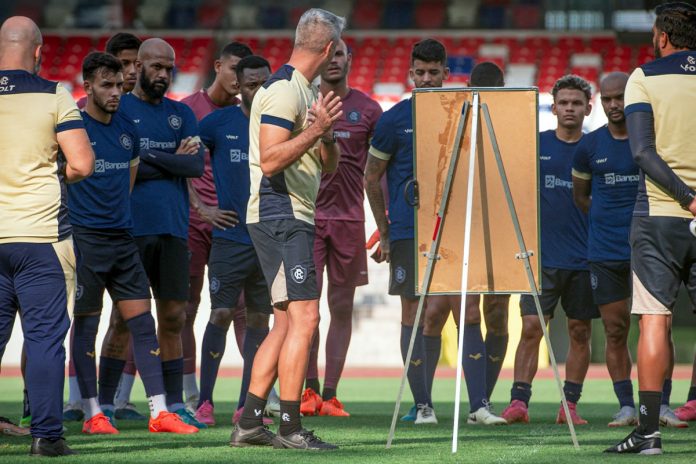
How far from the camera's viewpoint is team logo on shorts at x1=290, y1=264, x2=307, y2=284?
5.56 m

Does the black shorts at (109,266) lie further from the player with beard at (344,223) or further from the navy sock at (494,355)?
the navy sock at (494,355)

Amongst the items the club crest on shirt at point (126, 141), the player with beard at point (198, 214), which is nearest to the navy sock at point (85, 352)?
the club crest on shirt at point (126, 141)

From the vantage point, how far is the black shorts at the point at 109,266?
21.9 ft

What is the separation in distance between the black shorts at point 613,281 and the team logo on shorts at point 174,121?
2.94 metres

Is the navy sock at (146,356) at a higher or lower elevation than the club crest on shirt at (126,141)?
lower

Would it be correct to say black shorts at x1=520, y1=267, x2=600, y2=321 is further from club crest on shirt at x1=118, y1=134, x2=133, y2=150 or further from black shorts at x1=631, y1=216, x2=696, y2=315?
club crest on shirt at x1=118, y1=134, x2=133, y2=150

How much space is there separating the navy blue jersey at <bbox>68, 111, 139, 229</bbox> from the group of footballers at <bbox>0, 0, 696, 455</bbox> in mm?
11

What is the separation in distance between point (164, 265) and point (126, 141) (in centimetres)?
86

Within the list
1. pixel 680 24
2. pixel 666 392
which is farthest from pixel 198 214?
pixel 680 24

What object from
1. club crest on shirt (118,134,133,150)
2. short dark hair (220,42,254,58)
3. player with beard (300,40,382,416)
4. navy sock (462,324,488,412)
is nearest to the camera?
club crest on shirt (118,134,133,150)

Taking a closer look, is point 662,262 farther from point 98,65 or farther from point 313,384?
point 313,384

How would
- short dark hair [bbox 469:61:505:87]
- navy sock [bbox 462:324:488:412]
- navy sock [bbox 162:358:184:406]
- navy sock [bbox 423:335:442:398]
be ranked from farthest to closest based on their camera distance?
navy sock [bbox 423:335:442:398]
short dark hair [bbox 469:61:505:87]
navy sock [bbox 462:324:488:412]
navy sock [bbox 162:358:184:406]

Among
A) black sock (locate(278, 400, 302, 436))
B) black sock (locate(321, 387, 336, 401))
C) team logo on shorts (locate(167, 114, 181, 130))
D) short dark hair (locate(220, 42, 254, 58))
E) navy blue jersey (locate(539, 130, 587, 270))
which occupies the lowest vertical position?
black sock (locate(321, 387, 336, 401))

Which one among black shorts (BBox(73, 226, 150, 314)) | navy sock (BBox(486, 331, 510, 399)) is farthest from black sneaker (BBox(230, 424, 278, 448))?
navy sock (BBox(486, 331, 510, 399))
